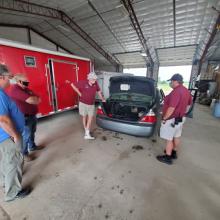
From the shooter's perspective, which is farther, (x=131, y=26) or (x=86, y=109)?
(x=131, y=26)

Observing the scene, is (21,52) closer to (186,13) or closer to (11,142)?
(11,142)

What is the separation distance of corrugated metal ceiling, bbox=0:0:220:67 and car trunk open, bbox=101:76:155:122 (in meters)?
4.40

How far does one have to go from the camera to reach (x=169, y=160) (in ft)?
7.78

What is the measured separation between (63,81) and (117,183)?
3.96 metres

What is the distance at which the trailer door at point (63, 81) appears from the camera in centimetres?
444

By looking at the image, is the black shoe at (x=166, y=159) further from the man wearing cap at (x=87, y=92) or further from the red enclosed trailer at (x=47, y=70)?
the red enclosed trailer at (x=47, y=70)

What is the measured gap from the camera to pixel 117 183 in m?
1.89

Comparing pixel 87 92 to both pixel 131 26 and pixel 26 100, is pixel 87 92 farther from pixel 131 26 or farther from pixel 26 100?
pixel 131 26

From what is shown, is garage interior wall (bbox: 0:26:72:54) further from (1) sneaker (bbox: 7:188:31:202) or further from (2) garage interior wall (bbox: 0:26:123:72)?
(1) sneaker (bbox: 7:188:31:202)

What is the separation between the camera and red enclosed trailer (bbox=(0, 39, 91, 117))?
131 inches

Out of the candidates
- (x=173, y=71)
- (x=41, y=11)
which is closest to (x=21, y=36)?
(x=41, y=11)

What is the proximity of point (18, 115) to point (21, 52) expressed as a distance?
114 inches

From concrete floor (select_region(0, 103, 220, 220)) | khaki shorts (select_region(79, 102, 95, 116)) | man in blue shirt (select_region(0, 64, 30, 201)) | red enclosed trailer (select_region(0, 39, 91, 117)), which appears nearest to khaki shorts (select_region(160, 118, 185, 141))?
concrete floor (select_region(0, 103, 220, 220))

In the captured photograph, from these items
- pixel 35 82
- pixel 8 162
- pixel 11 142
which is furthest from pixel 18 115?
pixel 35 82
